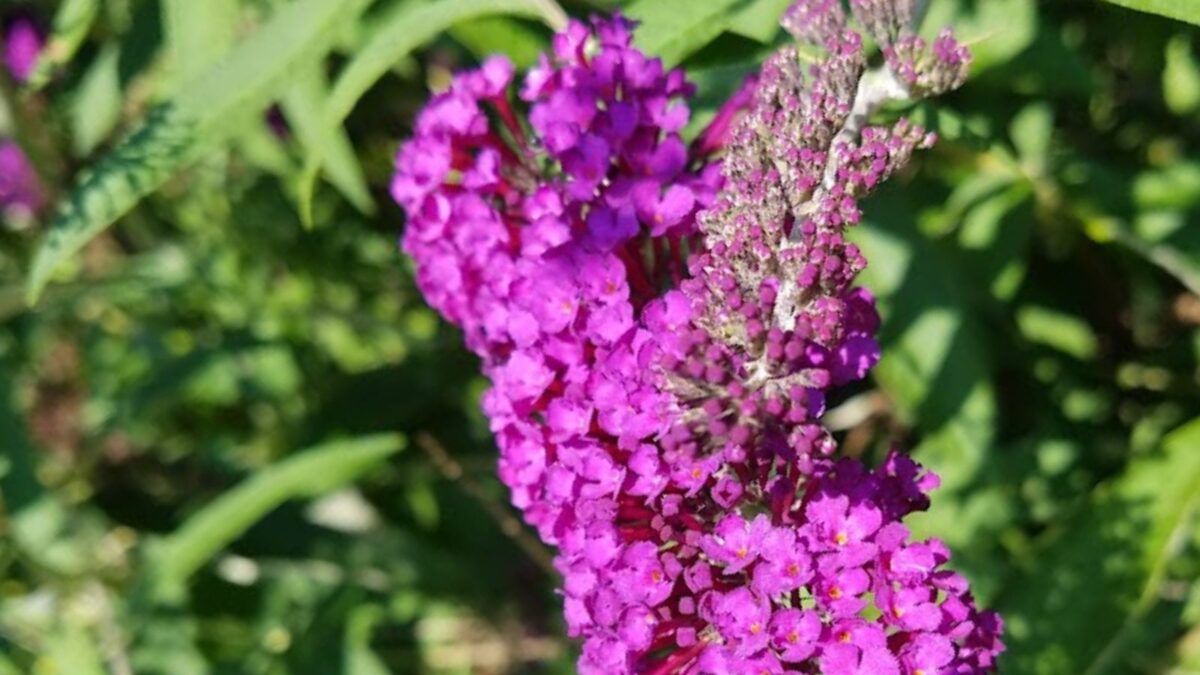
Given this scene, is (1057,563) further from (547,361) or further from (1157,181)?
(547,361)

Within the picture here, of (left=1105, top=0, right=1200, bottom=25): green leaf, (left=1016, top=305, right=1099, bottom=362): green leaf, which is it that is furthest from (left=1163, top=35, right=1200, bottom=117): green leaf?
(left=1105, top=0, right=1200, bottom=25): green leaf

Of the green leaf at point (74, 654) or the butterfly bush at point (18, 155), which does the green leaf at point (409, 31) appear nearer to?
the green leaf at point (74, 654)

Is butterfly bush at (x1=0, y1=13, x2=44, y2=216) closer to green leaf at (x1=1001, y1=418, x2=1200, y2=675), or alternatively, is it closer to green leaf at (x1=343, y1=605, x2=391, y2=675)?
green leaf at (x1=343, y1=605, x2=391, y2=675)

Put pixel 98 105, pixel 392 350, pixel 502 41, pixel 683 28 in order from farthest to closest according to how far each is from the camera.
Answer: pixel 392 350 < pixel 98 105 < pixel 502 41 < pixel 683 28

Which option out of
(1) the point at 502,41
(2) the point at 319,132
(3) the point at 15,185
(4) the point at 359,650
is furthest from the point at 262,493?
(3) the point at 15,185

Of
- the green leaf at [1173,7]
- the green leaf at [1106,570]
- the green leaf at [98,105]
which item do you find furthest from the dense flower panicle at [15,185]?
the green leaf at [1173,7]

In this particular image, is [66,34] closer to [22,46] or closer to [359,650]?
[359,650]
